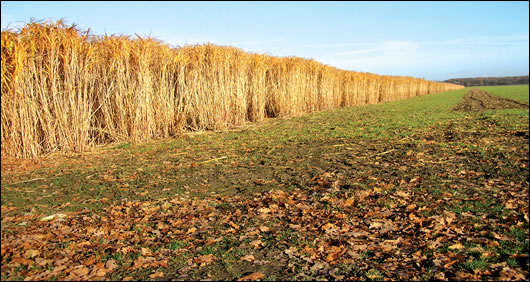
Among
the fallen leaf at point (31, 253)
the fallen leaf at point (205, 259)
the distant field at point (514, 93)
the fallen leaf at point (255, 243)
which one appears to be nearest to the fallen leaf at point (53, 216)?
the fallen leaf at point (31, 253)

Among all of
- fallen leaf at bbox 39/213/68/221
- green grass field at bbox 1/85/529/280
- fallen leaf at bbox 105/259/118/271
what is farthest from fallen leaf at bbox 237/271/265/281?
fallen leaf at bbox 39/213/68/221

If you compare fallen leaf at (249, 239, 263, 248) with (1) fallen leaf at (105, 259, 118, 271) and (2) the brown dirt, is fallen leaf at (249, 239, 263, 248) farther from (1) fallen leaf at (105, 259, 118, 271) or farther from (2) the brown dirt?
(2) the brown dirt

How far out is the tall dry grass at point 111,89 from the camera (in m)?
6.47

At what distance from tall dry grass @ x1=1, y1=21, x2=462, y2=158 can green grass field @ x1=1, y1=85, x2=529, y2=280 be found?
76 cm

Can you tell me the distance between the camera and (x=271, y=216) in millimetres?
4254

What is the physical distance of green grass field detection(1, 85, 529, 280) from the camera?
119 inches

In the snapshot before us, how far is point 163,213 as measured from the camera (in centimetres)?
435

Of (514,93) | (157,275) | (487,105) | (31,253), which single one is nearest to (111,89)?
(31,253)

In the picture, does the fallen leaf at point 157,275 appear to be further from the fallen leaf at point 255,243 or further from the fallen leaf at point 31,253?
the fallen leaf at point 31,253

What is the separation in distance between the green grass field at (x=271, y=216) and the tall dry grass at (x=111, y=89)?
763 mm

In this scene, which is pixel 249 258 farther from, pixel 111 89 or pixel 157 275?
pixel 111 89

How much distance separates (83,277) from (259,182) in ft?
10.6

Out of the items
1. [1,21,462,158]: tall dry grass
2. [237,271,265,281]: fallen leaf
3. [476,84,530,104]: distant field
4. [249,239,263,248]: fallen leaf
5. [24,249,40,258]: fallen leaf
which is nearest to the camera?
[237,271,265,281]: fallen leaf

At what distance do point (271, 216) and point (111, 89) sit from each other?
6806 millimetres
